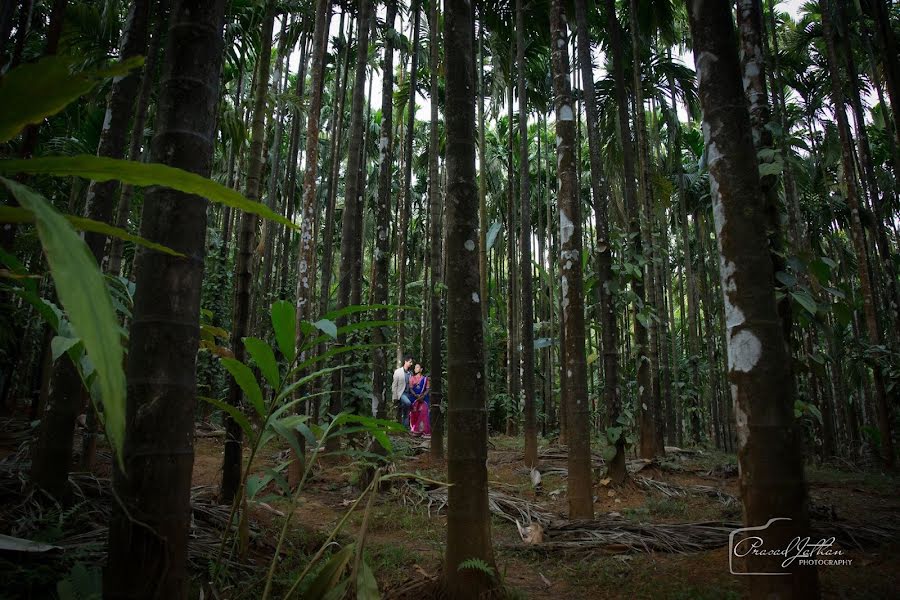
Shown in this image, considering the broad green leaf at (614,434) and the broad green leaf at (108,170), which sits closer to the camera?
the broad green leaf at (108,170)

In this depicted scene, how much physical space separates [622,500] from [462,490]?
413 centimetres

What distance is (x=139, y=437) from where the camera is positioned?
62.1 inches

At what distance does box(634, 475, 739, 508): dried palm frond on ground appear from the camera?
21.5 ft

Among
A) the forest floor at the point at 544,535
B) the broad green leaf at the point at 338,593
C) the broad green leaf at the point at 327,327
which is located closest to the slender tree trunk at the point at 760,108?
the forest floor at the point at 544,535

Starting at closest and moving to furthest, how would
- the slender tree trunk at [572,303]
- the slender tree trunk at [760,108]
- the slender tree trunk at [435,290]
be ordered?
the slender tree trunk at [760,108], the slender tree trunk at [572,303], the slender tree trunk at [435,290]

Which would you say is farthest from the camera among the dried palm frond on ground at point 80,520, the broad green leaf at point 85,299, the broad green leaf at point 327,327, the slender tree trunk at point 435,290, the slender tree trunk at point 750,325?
the slender tree trunk at point 435,290

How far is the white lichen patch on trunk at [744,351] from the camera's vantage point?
8.07 feet

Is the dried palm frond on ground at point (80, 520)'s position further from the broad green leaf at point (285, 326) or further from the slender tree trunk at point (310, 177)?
the slender tree trunk at point (310, 177)

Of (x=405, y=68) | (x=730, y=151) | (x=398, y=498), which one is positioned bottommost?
(x=398, y=498)

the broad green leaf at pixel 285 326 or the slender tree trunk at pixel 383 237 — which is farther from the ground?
the slender tree trunk at pixel 383 237

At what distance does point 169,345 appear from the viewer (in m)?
1.66

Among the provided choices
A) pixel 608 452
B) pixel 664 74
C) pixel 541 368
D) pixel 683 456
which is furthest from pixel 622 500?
pixel 541 368

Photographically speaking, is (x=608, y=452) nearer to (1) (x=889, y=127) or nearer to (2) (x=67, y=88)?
(2) (x=67, y=88)

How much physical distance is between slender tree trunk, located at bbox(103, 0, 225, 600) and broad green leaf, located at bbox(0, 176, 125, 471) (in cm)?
100
